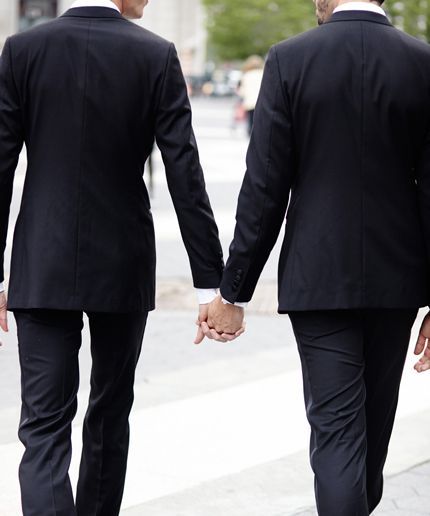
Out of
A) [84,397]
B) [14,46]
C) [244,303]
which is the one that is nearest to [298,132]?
[244,303]

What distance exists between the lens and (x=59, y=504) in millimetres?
3877

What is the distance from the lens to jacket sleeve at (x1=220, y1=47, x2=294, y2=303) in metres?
3.87

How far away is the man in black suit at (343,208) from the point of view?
152 inches

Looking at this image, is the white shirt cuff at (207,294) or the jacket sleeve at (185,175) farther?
the white shirt cuff at (207,294)

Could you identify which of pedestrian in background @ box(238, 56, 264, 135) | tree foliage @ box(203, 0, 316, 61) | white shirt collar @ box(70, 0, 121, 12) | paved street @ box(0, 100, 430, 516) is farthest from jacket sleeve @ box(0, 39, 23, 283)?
tree foliage @ box(203, 0, 316, 61)

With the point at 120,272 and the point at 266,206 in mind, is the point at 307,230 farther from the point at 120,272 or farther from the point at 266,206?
the point at 120,272

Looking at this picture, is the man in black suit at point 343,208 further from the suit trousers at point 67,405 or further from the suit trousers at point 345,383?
the suit trousers at point 67,405

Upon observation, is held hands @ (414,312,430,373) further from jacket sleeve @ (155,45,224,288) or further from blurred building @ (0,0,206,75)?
blurred building @ (0,0,206,75)

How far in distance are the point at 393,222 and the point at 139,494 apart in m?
1.79

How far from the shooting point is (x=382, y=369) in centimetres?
401

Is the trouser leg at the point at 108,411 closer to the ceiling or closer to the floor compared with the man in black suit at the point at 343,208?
closer to the floor

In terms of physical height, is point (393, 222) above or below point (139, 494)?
above

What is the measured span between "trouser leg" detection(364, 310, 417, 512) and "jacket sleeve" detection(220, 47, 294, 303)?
1.23 ft

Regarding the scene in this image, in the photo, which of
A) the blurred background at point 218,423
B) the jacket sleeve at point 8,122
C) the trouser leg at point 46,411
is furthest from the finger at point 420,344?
the jacket sleeve at point 8,122
